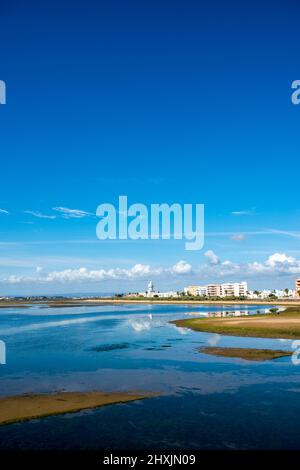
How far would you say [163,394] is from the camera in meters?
30.2

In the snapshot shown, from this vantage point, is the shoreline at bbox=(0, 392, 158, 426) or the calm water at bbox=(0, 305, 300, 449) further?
the shoreline at bbox=(0, 392, 158, 426)

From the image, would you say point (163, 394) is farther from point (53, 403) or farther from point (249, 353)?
point (249, 353)

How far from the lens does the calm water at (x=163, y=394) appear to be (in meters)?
21.7

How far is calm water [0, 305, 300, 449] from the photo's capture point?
21.7 meters

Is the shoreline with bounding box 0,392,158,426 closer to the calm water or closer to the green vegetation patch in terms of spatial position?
the calm water

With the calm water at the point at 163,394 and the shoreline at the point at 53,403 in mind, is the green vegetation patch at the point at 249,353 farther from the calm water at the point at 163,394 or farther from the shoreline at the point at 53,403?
the shoreline at the point at 53,403

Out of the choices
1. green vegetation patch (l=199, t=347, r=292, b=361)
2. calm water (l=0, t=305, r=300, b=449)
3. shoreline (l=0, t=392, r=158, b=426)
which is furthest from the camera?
green vegetation patch (l=199, t=347, r=292, b=361)

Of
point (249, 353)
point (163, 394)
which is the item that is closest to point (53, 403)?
point (163, 394)

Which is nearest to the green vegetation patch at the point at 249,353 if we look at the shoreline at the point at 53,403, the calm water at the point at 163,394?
the calm water at the point at 163,394

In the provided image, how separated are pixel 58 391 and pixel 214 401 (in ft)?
39.5

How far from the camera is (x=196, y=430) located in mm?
22922

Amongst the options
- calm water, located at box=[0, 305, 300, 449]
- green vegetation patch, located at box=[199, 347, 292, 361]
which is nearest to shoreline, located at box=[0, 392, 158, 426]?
calm water, located at box=[0, 305, 300, 449]

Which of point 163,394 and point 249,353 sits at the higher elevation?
point 249,353

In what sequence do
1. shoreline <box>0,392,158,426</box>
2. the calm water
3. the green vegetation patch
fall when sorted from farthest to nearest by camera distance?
the green vegetation patch, shoreline <box>0,392,158,426</box>, the calm water
